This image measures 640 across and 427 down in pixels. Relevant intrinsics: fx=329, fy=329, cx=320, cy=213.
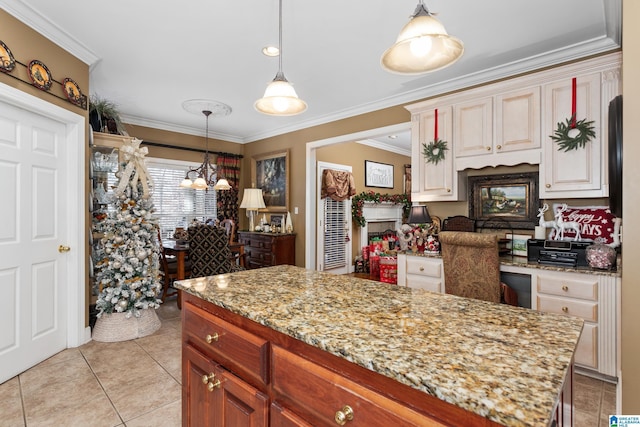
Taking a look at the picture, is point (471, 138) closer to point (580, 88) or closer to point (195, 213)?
point (580, 88)

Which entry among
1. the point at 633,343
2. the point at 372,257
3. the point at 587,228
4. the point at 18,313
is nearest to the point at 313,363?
the point at 633,343

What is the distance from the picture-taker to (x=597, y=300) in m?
2.42

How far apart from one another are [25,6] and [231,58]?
59.8 inches

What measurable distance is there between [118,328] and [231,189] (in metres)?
3.40

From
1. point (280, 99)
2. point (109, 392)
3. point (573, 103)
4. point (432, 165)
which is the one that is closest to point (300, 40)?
point (280, 99)

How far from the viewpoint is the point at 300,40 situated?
286 cm

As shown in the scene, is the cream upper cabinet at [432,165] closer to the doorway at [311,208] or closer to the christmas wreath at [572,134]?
the christmas wreath at [572,134]

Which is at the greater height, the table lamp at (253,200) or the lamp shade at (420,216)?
the table lamp at (253,200)

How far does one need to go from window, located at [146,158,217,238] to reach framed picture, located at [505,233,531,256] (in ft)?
15.6

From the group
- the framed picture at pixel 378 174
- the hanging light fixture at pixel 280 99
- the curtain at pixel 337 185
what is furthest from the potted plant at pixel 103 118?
the framed picture at pixel 378 174

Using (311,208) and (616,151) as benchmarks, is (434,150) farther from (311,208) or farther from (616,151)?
(311,208)

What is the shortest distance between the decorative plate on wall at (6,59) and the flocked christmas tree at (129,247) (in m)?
1.05

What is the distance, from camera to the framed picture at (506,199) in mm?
3211

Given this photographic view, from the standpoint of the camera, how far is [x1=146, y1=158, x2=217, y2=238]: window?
17.7 feet
